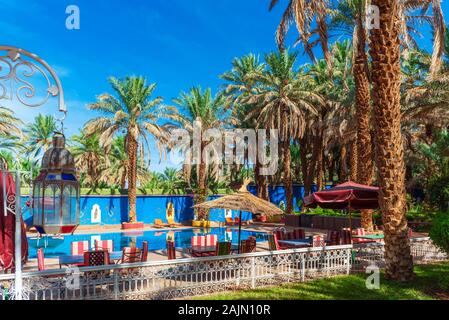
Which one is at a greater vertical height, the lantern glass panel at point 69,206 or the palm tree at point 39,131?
the palm tree at point 39,131

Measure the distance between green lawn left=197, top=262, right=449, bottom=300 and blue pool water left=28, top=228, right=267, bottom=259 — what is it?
10.9 m

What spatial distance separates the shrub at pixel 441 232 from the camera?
789 centimetres

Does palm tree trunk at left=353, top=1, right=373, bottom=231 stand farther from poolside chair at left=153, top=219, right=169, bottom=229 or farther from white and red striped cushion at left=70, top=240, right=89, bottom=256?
poolside chair at left=153, top=219, right=169, bottom=229

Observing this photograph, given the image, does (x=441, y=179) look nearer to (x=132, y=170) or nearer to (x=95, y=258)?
(x=95, y=258)

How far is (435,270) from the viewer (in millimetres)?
10430

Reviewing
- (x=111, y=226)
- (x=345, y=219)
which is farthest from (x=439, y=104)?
(x=111, y=226)

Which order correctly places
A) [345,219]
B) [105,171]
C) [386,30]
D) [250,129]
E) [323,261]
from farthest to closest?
[105,171]
[250,129]
[345,219]
[323,261]
[386,30]

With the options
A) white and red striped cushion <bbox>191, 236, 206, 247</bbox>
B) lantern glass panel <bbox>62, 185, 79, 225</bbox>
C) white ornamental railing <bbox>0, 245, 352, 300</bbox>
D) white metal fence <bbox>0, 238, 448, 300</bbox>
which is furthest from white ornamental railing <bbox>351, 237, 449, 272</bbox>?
lantern glass panel <bbox>62, 185, 79, 225</bbox>

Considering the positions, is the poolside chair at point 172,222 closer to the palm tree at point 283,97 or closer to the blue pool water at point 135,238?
the blue pool water at point 135,238

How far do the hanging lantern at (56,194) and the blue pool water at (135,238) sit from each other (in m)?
15.6

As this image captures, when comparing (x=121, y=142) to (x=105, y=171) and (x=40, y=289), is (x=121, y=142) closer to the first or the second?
(x=105, y=171)

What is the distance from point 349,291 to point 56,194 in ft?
21.3

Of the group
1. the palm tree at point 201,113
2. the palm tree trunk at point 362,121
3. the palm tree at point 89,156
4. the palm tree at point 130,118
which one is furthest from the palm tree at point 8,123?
the palm tree trunk at point 362,121

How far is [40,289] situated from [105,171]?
3756cm
